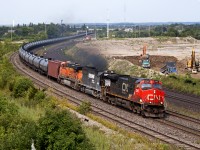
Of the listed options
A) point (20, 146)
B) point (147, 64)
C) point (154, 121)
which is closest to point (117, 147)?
point (20, 146)

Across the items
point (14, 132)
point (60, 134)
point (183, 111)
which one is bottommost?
point (183, 111)

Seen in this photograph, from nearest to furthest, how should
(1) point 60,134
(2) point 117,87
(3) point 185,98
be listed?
(1) point 60,134
(2) point 117,87
(3) point 185,98

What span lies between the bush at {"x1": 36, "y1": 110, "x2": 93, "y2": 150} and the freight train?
45.6 ft

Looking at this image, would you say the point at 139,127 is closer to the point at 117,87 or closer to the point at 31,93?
the point at 117,87

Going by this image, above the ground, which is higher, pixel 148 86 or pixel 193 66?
pixel 148 86

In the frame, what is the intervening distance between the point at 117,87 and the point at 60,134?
1768 centimetres

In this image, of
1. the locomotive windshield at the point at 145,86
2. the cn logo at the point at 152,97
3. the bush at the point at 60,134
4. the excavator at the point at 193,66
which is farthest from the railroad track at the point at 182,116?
the excavator at the point at 193,66

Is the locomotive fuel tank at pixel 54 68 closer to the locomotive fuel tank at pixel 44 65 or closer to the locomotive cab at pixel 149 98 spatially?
the locomotive fuel tank at pixel 44 65

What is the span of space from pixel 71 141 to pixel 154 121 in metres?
14.4

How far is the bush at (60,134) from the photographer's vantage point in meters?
14.6

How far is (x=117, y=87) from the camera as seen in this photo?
32.4m

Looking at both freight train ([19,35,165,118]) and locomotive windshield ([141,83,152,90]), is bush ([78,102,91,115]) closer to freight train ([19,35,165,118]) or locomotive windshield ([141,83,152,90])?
freight train ([19,35,165,118])

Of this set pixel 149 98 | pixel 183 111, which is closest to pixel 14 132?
pixel 149 98

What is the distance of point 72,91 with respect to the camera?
141 ft
